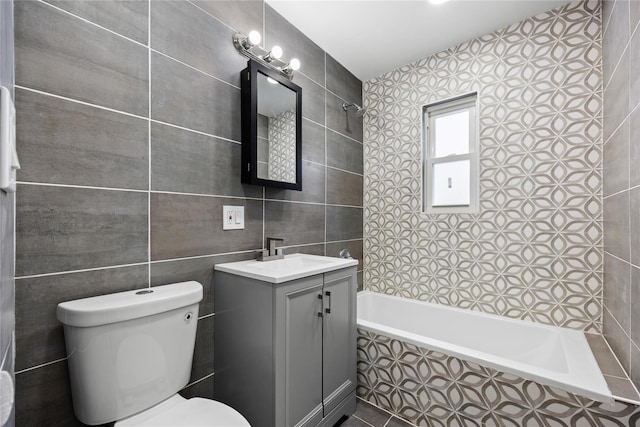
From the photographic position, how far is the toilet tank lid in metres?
0.91

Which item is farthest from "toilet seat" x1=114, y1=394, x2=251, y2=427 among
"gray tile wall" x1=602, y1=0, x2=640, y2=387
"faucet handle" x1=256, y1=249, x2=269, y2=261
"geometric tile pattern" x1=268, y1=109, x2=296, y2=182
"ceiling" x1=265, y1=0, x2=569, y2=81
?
"ceiling" x1=265, y1=0, x2=569, y2=81

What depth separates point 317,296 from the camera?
4.64ft

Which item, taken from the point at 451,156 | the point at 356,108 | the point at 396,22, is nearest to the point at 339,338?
the point at 451,156

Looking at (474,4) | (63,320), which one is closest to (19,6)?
(63,320)

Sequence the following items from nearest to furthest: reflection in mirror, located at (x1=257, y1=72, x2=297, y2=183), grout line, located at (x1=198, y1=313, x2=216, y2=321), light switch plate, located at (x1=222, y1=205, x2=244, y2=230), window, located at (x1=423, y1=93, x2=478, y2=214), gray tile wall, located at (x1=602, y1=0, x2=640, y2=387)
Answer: gray tile wall, located at (x1=602, y1=0, x2=640, y2=387)
grout line, located at (x1=198, y1=313, x2=216, y2=321)
light switch plate, located at (x1=222, y1=205, x2=244, y2=230)
reflection in mirror, located at (x1=257, y1=72, x2=297, y2=183)
window, located at (x1=423, y1=93, x2=478, y2=214)

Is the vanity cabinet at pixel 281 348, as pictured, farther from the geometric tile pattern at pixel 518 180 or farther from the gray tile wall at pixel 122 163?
the geometric tile pattern at pixel 518 180

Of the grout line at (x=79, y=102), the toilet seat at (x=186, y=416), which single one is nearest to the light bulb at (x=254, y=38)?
the grout line at (x=79, y=102)

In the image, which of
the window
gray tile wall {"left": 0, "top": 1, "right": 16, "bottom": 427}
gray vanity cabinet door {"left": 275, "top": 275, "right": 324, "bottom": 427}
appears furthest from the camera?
the window

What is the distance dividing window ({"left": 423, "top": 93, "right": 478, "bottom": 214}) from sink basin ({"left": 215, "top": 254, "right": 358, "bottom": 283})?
3.89 ft

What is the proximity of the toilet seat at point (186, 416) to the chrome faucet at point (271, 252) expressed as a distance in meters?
0.75

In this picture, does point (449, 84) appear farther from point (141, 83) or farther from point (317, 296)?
point (141, 83)

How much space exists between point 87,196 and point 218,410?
967 millimetres

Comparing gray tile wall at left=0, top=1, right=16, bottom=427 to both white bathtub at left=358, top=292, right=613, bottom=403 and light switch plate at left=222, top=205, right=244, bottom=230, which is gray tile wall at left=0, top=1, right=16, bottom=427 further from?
white bathtub at left=358, top=292, right=613, bottom=403

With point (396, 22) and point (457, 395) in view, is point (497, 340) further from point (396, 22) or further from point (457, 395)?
point (396, 22)
